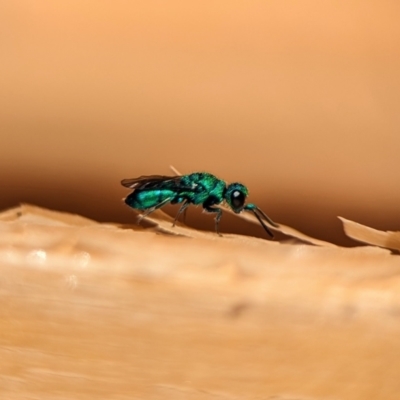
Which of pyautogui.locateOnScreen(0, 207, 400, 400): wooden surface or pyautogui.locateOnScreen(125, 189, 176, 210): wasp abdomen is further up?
pyautogui.locateOnScreen(125, 189, 176, 210): wasp abdomen

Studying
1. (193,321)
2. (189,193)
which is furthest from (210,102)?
(193,321)

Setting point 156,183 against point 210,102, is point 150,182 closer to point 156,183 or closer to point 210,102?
point 156,183

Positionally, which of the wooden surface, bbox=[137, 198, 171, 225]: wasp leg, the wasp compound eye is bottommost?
the wooden surface

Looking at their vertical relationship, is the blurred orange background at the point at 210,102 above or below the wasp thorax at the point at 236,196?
above

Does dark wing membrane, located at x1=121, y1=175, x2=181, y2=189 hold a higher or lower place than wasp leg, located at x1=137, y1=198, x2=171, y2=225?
higher

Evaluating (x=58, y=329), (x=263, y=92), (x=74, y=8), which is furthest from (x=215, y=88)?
(x=58, y=329)
